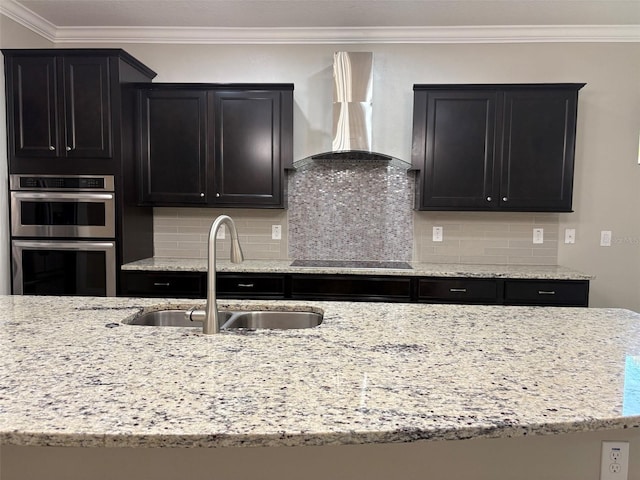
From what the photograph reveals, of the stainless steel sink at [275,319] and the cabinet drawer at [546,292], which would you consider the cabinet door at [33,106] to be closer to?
the stainless steel sink at [275,319]

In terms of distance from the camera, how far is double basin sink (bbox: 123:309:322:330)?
166 centimetres

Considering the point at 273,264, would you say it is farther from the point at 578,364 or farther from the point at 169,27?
the point at 578,364

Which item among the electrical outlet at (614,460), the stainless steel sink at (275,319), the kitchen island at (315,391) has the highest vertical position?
the kitchen island at (315,391)

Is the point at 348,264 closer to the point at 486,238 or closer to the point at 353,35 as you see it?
the point at 486,238

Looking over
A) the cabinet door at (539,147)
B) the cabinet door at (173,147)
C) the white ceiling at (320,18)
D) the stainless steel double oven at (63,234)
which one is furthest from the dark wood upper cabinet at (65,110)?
the cabinet door at (539,147)

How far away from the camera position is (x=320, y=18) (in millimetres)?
3162

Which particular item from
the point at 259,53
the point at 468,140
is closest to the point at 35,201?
the point at 259,53

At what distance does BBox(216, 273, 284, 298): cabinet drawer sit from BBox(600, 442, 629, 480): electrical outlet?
214 cm

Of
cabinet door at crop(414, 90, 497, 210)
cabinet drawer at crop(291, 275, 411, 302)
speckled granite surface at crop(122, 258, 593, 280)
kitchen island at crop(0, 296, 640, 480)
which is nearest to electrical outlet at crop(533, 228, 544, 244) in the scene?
speckled granite surface at crop(122, 258, 593, 280)

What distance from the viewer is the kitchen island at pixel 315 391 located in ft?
2.48

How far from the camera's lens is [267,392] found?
2.91 feet

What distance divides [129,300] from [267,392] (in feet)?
3.67

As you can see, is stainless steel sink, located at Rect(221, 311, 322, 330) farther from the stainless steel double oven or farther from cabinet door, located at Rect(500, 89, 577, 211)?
cabinet door, located at Rect(500, 89, 577, 211)

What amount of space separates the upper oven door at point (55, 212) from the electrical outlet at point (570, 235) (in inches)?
141
